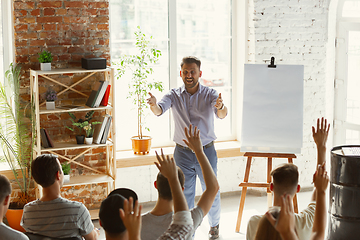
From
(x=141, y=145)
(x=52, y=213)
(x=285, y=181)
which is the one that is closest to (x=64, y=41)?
(x=141, y=145)

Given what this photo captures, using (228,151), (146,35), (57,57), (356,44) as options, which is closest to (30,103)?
(57,57)

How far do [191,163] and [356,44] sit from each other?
2532mm

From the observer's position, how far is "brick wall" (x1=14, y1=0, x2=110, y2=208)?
4074mm

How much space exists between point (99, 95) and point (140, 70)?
0.66 metres

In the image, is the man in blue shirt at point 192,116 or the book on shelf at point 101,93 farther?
the book on shelf at point 101,93

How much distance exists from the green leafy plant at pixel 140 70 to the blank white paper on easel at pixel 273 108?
1065mm

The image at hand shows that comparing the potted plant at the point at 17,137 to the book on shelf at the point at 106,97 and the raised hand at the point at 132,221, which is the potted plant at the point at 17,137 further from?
the raised hand at the point at 132,221

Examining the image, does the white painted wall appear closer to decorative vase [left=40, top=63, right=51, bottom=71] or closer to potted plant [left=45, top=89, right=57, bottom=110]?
potted plant [left=45, top=89, right=57, bottom=110]

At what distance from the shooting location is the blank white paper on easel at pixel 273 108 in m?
3.85

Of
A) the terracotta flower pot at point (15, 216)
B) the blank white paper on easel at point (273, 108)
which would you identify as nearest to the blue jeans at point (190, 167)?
the blank white paper on easel at point (273, 108)

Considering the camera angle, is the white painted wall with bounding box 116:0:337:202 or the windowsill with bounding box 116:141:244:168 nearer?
the windowsill with bounding box 116:141:244:168

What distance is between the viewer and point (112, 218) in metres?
1.69

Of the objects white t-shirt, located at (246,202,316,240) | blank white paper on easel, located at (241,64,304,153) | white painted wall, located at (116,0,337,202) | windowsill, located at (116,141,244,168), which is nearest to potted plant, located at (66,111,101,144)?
windowsill, located at (116,141,244,168)

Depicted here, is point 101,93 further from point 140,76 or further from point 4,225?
point 4,225
